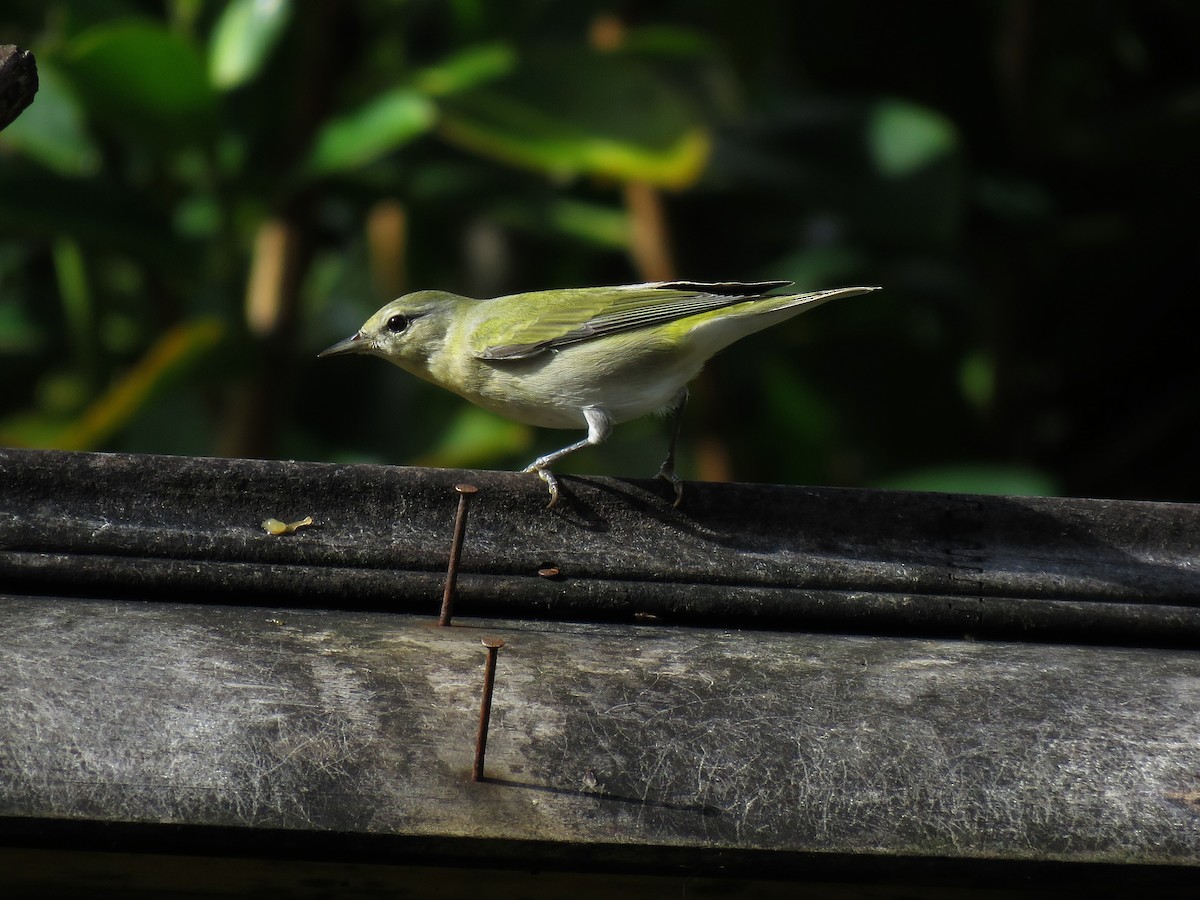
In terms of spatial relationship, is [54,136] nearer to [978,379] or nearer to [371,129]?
[371,129]

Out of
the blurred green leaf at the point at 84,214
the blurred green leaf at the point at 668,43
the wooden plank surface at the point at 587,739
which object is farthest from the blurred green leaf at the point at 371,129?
the wooden plank surface at the point at 587,739

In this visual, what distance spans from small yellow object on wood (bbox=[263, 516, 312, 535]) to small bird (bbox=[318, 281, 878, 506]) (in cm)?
123

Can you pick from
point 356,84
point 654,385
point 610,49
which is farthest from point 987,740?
point 356,84

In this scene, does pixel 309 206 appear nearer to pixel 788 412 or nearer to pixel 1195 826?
pixel 788 412

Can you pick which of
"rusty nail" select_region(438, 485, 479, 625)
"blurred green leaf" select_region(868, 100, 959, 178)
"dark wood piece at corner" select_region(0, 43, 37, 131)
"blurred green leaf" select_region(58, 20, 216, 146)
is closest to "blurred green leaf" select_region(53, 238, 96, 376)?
"blurred green leaf" select_region(58, 20, 216, 146)

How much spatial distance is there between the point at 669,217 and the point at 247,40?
2527 millimetres

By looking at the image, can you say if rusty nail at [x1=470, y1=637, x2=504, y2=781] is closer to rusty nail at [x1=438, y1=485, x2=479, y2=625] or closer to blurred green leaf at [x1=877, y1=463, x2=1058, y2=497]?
rusty nail at [x1=438, y1=485, x2=479, y2=625]

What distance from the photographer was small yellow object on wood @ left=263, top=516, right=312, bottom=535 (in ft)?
8.85

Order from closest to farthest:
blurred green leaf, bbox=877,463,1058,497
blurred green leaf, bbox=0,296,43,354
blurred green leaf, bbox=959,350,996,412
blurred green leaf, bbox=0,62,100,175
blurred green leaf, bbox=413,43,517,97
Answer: blurred green leaf, bbox=413,43,517,97 < blurred green leaf, bbox=877,463,1058,497 < blurred green leaf, bbox=0,62,100,175 < blurred green leaf, bbox=0,296,43,354 < blurred green leaf, bbox=959,350,996,412

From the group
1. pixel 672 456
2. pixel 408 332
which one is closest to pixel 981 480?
pixel 408 332

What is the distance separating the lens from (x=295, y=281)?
289 inches

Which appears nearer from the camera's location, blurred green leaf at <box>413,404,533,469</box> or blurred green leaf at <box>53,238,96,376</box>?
blurred green leaf at <box>413,404,533,469</box>

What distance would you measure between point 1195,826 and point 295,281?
597 centimetres

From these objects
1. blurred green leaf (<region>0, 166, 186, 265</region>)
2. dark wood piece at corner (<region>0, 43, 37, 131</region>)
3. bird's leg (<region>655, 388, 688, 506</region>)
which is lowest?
bird's leg (<region>655, 388, 688, 506</region>)
